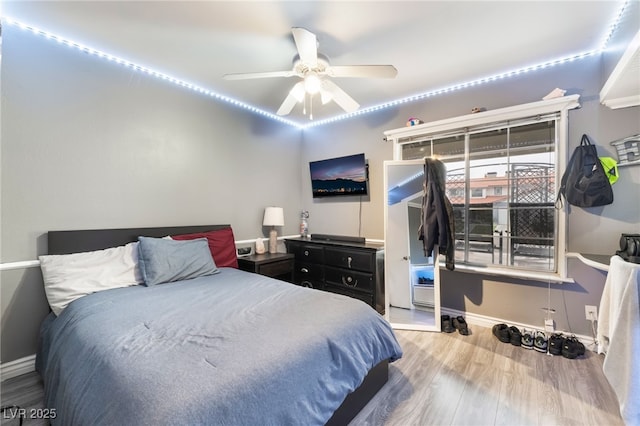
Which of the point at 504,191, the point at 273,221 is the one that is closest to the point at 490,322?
the point at 504,191

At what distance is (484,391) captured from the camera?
181cm

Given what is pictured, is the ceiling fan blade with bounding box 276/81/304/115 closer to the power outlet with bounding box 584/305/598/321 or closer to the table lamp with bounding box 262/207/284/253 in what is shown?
the table lamp with bounding box 262/207/284/253

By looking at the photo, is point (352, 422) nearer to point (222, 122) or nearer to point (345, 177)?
point (345, 177)

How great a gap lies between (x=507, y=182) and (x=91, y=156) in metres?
3.94

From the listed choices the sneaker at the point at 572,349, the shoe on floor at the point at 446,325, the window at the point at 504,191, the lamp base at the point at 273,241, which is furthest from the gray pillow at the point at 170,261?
the sneaker at the point at 572,349

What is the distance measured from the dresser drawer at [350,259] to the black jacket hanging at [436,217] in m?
0.62

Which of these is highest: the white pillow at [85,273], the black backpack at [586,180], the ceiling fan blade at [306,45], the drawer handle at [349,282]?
the ceiling fan blade at [306,45]

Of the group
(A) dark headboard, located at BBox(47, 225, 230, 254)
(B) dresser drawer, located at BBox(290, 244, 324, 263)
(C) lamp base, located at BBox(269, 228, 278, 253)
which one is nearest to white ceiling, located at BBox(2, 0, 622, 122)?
(A) dark headboard, located at BBox(47, 225, 230, 254)

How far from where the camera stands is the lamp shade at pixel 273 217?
3521mm

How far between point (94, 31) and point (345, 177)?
9.32 feet

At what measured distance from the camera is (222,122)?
3225 millimetres

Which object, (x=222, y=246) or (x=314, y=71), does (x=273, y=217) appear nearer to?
(x=222, y=246)

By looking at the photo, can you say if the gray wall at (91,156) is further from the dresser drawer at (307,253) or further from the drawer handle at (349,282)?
the drawer handle at (349,282)

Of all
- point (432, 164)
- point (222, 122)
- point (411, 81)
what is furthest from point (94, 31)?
point (432, 164)
